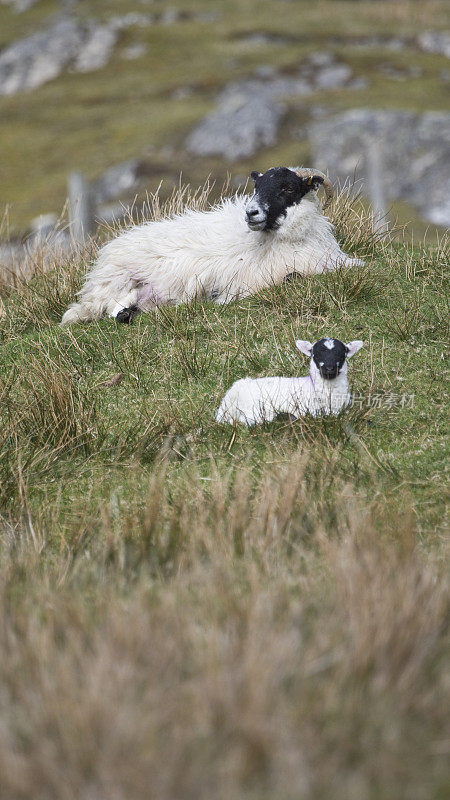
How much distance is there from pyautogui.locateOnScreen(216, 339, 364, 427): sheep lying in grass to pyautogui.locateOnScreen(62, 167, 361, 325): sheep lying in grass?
1.92m

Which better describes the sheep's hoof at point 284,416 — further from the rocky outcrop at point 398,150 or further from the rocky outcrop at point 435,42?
the rocky outcrop at point 435,42

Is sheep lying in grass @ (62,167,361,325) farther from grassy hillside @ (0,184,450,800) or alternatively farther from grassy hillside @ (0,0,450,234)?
grassy hillside @ (0,0,450,234)

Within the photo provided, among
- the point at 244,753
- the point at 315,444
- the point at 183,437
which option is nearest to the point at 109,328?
the point at 183,437

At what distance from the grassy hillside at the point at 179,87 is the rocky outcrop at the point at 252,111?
59 cm

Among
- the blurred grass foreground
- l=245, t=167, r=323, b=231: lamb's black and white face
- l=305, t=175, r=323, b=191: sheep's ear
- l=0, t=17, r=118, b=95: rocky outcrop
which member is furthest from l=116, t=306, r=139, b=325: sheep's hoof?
l=0, t=17, r=118, b=95: rocky outcrop

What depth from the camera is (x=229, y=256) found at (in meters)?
7.39

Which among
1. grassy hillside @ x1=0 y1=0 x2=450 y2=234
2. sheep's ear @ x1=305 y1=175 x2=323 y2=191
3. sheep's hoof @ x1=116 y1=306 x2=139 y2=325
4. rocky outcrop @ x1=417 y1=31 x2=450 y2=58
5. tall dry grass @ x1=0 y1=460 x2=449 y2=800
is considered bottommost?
rocky outcrop @ x1=417 y1=31 x2=450 y2=58

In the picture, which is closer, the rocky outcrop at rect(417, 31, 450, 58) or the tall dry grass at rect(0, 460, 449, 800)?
the tall dry grass at rect(0, 460, 449, 800)

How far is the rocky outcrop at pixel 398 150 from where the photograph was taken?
80.1 feet

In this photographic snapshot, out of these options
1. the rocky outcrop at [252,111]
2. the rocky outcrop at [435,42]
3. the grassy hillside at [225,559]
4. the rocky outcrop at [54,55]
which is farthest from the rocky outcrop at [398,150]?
the rocky outcrop at [54,55]

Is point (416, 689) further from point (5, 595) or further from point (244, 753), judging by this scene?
point (5, 595)

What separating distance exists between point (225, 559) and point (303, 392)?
2110 mm

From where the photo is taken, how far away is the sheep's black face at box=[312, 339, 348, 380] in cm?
524

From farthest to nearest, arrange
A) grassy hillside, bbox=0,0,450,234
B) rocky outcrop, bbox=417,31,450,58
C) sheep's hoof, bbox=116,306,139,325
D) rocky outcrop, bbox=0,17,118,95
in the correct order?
rocky outcrop, bbox=0,17,118,95 < rocky outcrop, bbox=417,31,450,58 < grassy hillside, bbox=0,0,450,234 < sheep's hoof, bbox=116,306,139,325
